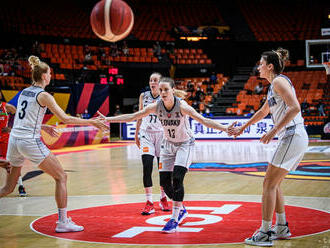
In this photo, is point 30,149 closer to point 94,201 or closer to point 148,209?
point 148,209

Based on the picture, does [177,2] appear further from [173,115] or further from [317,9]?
[173,115]

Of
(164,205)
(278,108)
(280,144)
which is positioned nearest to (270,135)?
(280,144)

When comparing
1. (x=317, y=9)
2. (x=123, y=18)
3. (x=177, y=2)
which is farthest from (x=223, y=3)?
(x=123, y=18)

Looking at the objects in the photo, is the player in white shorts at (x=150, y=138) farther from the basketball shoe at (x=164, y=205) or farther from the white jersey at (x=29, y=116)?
the white jersey at (x=29, y=116)

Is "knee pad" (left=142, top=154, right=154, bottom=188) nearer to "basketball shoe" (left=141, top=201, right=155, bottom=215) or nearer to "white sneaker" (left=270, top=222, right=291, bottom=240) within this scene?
"basketball shoe" (left=141, top=201, right=155, bottom=215)

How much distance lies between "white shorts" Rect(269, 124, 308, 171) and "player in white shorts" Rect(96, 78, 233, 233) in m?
0.92

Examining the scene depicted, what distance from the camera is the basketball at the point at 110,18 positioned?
1255 cm

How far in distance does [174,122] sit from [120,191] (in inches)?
121

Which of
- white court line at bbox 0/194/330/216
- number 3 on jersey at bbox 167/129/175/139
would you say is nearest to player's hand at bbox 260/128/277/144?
number 3 on jersey at bbox 167/129/175/139

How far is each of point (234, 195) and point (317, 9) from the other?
27451 millimetres

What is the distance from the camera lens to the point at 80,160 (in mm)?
13922

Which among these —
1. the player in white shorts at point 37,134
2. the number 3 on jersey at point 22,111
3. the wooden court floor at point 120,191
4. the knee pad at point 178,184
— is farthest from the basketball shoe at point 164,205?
the number 3 on jersey at point 22,111

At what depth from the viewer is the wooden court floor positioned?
197 inches

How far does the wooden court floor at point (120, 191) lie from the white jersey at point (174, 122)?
1370mm
